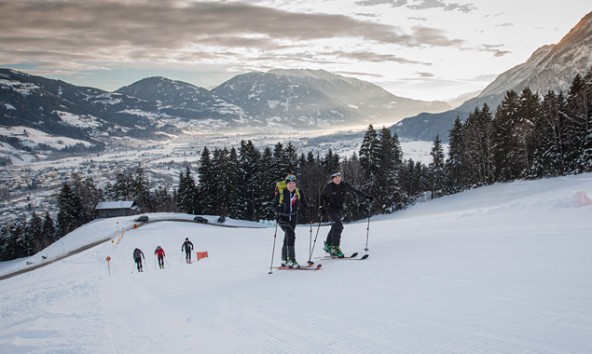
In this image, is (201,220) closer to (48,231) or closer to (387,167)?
(387,167)

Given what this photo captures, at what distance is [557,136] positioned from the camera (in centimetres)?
4100

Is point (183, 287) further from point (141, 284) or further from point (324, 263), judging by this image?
point (324, 263)

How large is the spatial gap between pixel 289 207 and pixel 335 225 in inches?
53.1

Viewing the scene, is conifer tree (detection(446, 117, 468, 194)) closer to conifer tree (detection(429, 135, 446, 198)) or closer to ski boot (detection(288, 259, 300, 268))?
conifer tree (detection(429, 135, 446, 198))

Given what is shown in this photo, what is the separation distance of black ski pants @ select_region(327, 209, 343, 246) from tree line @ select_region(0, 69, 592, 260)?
36553 mm

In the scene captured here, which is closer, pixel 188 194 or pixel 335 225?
pixel 335 225

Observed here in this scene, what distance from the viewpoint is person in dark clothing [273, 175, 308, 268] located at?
941 centimetres

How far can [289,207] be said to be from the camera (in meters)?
9.50

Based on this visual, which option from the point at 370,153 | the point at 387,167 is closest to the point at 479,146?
the point at 387,167

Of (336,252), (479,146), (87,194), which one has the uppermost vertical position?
(479,146)

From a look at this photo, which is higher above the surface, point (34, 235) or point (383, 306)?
point (383, 306)

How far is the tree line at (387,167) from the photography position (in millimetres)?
40625

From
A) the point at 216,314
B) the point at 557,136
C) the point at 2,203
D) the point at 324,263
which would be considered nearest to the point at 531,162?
the point at 557,136

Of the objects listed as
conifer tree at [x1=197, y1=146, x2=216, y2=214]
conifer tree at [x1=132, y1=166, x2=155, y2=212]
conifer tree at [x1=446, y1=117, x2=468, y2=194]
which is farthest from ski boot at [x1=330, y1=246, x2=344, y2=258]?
conifer tree at [x1=132, y1=166, x2=155, y2=212]
